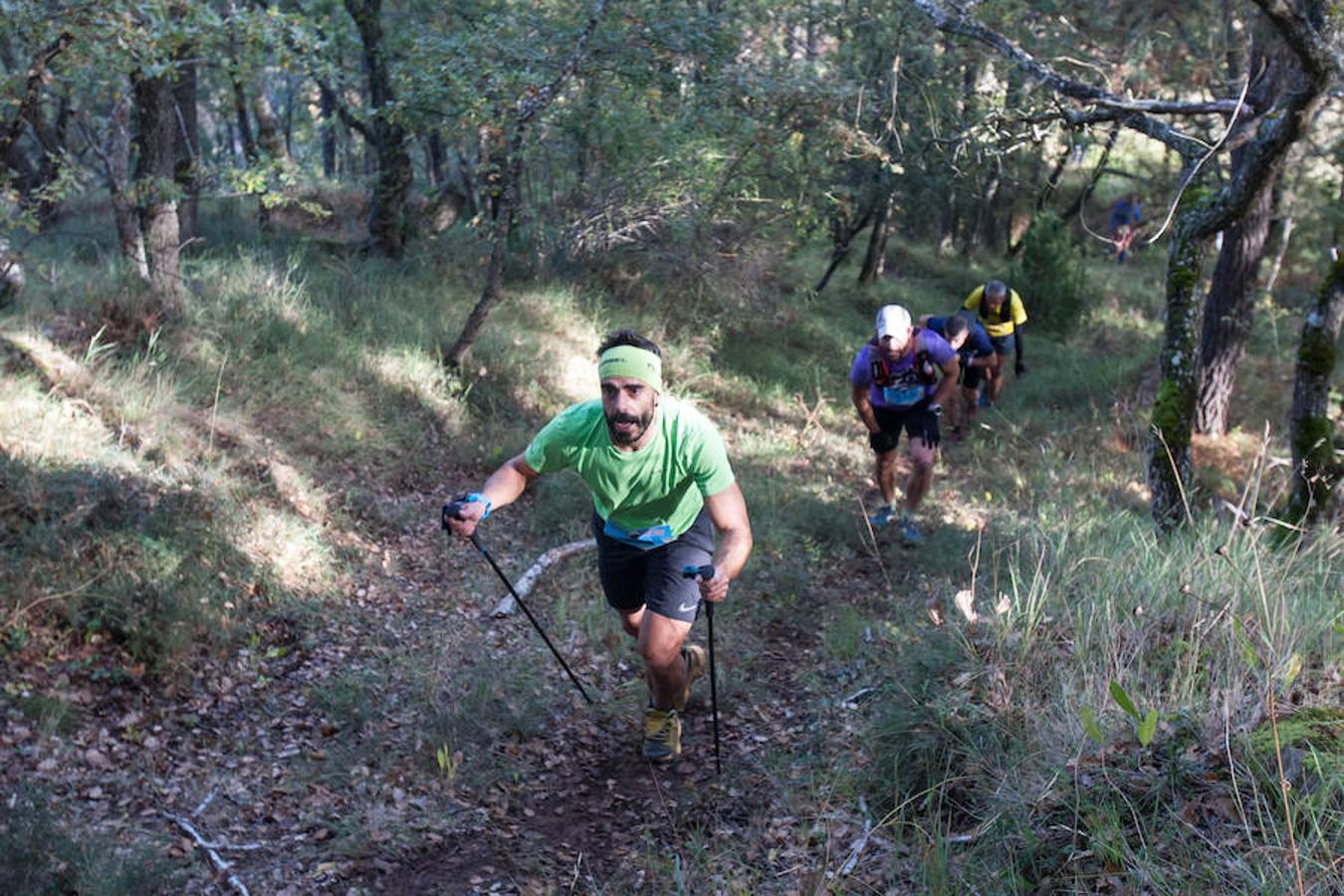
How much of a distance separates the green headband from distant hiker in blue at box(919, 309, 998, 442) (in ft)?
21.9

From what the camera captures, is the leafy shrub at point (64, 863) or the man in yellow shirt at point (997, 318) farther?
the man in yellow shirt at point (997, 318)

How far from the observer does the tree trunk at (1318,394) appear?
707cm

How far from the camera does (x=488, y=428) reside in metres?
10.1

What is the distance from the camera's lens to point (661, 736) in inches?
211

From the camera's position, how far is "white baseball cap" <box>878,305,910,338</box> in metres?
8.00

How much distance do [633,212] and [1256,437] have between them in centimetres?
724

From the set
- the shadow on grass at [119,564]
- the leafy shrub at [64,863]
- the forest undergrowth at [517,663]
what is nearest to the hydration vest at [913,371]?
the forest undergrowth at [517,663]

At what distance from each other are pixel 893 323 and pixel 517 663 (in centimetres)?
366

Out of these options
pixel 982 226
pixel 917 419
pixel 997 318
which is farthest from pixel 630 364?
pixel 982 226

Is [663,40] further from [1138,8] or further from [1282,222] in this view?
[1282,222]

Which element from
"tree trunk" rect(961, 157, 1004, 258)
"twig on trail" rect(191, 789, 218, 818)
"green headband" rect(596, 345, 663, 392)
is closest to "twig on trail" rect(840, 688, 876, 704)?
"green headband" rect(596, 345, 663, 392)

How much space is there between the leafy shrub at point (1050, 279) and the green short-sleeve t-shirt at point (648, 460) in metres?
13.1

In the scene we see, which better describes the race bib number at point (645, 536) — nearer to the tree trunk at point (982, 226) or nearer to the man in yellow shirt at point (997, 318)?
the man in yellow shirt at point (997, 318)

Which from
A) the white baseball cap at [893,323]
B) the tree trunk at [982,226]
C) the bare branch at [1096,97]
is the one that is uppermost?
the bare branch at [1096,97]
